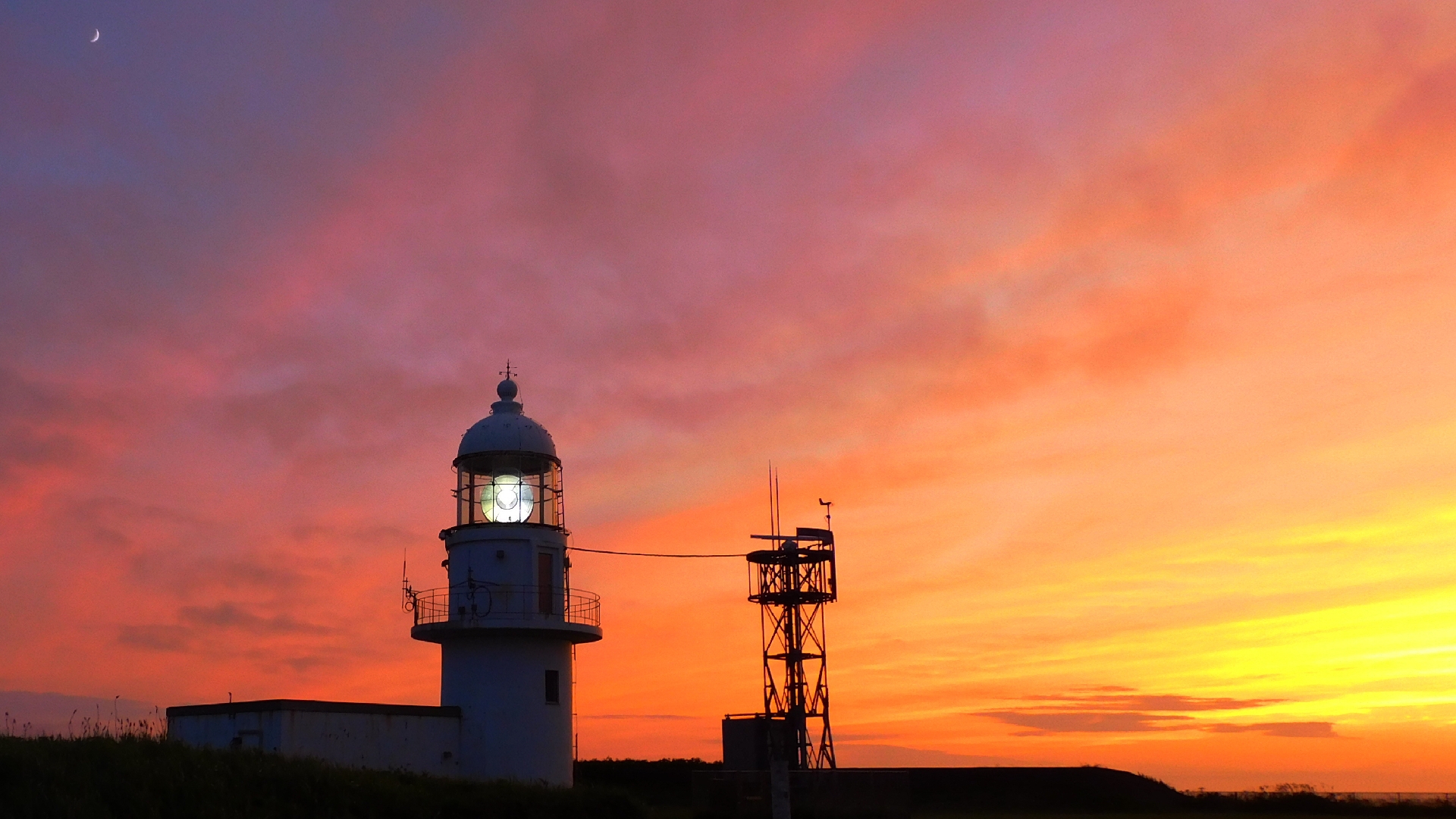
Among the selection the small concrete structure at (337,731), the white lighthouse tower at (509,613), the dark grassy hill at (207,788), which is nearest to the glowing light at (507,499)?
the white lighthouse tower at (509,613)

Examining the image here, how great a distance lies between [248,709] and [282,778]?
7.35 meters

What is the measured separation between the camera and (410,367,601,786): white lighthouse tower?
33531 mm

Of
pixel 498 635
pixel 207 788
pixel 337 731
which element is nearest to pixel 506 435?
pixel 498 635

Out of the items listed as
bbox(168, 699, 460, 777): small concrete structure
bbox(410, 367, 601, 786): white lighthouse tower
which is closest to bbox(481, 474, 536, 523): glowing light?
bbox(410, 367, 601, 786): white lighthouse tower

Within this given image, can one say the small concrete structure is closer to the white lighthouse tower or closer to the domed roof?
the white lighthouse tower

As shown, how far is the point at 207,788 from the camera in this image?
2175cm

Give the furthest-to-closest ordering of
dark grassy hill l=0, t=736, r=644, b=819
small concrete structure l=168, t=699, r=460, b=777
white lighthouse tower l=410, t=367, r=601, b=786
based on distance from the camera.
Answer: white lighthouse tower l=410, t=367, r=601, b=786, small concrete structure l=168, t=699, r=460, b=777, dark grassy hill l=0, t=736, r=644, b=819

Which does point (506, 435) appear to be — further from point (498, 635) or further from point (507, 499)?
point (498, 635)

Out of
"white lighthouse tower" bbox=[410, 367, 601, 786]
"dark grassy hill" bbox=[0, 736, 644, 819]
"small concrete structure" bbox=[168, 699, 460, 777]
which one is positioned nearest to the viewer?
"dark grassy hill" bbox=[0, 736, 644, 819]

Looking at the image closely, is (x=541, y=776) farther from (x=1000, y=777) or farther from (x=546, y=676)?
(x=1000, y=777)

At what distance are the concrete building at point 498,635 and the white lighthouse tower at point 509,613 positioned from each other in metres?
0.03

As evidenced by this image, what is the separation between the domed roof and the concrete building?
38mm

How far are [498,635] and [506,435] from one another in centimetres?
563

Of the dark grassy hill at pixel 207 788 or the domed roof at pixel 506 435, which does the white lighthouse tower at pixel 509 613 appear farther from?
the dark grassy hill at pixel 207 788
